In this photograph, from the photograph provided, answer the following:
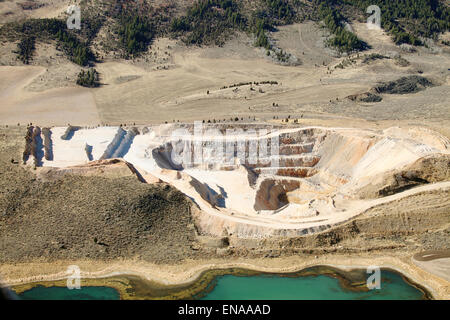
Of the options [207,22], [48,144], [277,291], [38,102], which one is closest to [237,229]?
[277,291]

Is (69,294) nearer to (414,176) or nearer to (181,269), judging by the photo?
(181,269)

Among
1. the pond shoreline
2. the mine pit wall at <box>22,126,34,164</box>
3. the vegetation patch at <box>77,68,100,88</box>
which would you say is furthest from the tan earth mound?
the vegetation patch at <box>77,68,100,88</box>

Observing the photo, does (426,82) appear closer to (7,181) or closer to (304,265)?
(304,265)

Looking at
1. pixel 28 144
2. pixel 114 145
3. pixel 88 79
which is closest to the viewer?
pixel 28 144

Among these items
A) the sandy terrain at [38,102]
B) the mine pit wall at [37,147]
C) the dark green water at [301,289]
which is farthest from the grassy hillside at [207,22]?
the dark green water at [301,289]

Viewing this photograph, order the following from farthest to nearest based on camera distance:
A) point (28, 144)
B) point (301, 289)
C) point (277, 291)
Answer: point (28, 144) < point (301, 289) < point (277, 291)

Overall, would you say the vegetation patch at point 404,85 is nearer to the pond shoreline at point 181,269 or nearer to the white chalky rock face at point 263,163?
the white chalky rock face at point 263,163

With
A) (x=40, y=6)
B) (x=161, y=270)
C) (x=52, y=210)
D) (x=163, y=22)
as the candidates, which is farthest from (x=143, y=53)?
(x=161, y=270)
